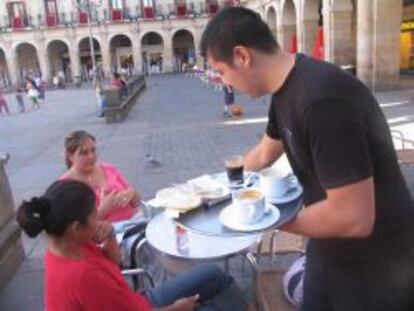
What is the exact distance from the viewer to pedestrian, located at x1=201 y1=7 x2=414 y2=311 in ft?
4.99

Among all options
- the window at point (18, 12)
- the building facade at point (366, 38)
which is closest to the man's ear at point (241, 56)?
the building facade at point (366, 38)

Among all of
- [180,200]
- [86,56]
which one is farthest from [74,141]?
[86,56]

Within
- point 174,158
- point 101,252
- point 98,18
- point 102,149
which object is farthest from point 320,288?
point 98,18

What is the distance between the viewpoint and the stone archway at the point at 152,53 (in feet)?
188

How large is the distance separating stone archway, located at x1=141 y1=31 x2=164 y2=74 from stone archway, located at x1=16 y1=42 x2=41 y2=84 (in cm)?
1152

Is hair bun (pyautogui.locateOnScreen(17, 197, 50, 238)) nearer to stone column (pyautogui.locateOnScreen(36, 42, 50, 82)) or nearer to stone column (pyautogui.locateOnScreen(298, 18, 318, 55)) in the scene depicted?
stone column (pyautogui.locateOnScreen(298, 18, 318, 55))

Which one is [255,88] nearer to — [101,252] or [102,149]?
[101,252]

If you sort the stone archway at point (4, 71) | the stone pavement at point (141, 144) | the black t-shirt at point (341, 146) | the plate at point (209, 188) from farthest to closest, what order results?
the stone archway at point (4, 71)
the stone pavement at point (141, 144)
the plate at point (209, 188)
the black t-shirt at point (341, 146)

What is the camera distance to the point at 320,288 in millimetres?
1982

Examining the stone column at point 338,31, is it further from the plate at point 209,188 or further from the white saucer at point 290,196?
the white saucer at point 290,196

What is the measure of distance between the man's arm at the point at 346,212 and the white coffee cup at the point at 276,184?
0.38 metres

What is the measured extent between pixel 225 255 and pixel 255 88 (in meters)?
1.59

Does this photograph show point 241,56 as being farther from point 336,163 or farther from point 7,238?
point 7,238

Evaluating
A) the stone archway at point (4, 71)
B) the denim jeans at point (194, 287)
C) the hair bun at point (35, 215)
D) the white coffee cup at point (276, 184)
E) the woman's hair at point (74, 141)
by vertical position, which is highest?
the white coffee cup at point (276, 184)
